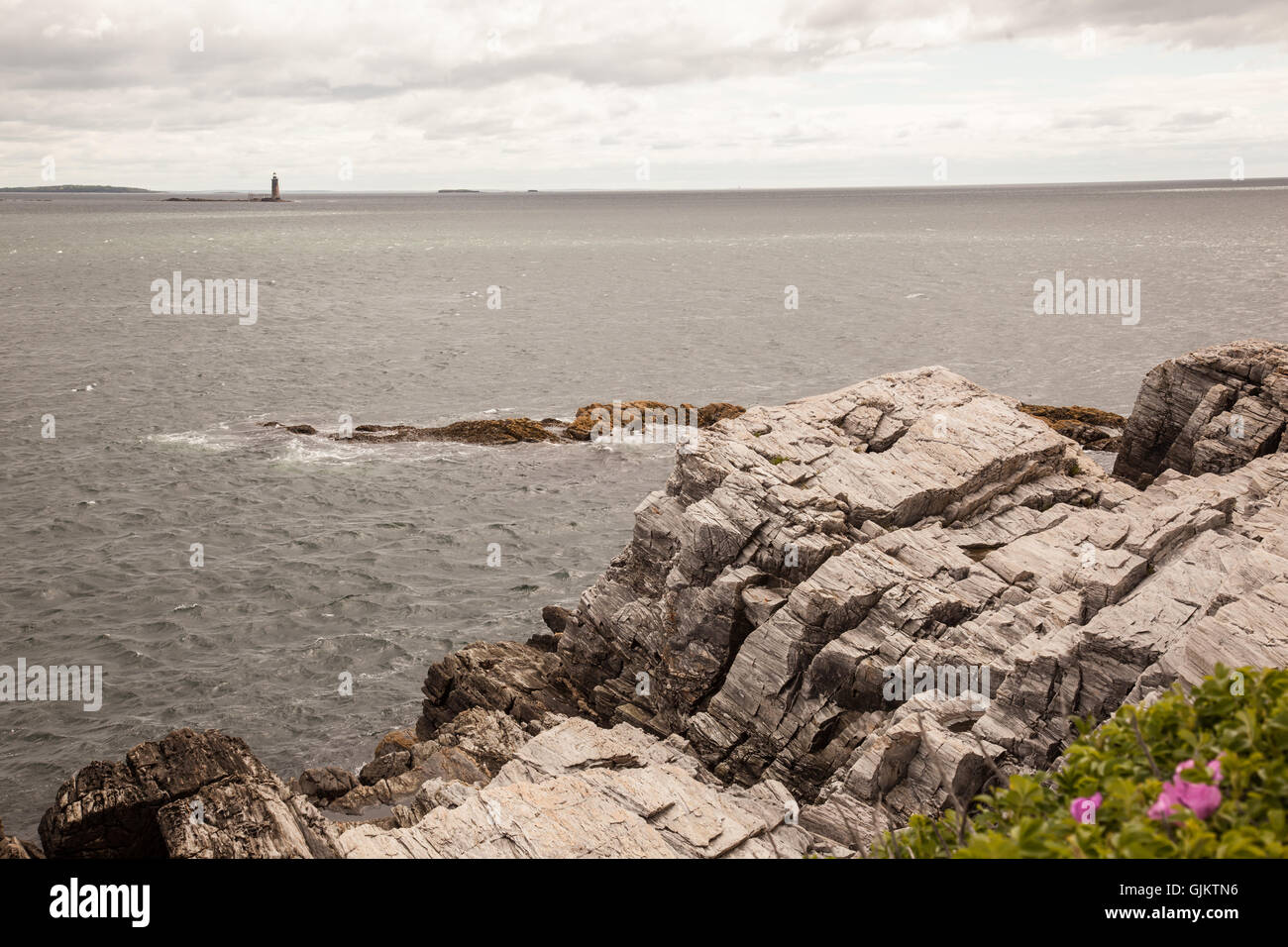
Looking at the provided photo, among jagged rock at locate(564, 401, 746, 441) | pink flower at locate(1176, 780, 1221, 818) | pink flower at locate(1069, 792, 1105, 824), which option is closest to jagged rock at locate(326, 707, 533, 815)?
pink flower at locate(1069, 792, 1105, 824)

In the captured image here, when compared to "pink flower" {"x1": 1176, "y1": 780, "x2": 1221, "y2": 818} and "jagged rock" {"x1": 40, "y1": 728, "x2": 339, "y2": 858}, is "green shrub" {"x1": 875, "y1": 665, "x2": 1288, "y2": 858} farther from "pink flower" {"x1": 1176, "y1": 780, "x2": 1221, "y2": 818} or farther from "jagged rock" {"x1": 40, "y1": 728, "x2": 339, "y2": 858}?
"jagged rock" {"x1": 40, "y1": 728, "x2": 339, "y2": 858}

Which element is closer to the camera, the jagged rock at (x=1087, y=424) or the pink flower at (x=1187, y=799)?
the pink flower at (x=1187, y=799)

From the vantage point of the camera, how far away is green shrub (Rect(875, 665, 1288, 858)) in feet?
20.9

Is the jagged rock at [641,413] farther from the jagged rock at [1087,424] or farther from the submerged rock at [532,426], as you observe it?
the jagged rock at [1087,424]

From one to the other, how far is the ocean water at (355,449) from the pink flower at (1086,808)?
21.2 meters

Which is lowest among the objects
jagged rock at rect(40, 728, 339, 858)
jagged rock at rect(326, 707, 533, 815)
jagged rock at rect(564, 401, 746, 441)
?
jagged rock at rect(326, 707, 533, 815)

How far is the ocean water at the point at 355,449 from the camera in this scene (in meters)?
28.8

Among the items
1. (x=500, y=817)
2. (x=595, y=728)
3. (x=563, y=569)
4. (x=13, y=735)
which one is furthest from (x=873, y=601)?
(x=13, y=735)

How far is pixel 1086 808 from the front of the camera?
7355 mm

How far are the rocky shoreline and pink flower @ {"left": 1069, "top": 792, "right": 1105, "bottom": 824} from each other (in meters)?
5.54

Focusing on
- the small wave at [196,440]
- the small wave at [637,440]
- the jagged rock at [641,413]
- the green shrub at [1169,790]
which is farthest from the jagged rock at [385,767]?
the small wave at [196,440]

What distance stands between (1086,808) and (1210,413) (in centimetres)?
2511
